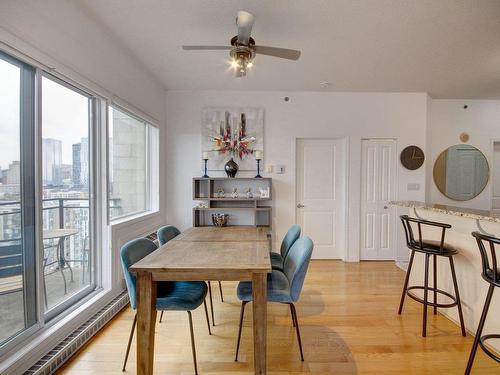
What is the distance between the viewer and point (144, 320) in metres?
1.58

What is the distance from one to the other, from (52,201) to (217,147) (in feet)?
8.11

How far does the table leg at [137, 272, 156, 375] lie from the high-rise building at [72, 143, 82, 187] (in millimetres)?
1248

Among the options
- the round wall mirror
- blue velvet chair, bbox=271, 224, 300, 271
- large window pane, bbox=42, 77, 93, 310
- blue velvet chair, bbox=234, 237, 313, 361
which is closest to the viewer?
blue velvet chair, bbox=234, 237, 313, 361

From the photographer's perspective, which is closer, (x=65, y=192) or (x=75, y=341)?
(x=75, y=341)

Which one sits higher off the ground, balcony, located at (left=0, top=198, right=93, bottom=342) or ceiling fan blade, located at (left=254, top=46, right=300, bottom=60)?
ceiling fan blade, located at (left=254, top=46, right=300, bottom=60)

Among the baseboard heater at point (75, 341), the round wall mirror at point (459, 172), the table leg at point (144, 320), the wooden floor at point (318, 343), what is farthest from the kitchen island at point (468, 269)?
the baseboard heater at point (75, 341)

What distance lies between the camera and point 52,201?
204 centimetres

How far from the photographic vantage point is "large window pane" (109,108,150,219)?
292 cm

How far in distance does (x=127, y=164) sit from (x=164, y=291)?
188cm

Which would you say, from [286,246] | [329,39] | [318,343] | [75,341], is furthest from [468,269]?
[75,341]

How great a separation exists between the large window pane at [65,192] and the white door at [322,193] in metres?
2.96

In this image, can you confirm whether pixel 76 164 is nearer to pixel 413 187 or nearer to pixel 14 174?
pixel 14 174

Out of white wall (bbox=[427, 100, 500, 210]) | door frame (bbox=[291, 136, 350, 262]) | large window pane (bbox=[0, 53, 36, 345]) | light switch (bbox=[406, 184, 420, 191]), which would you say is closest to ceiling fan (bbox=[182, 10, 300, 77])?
large window pane (bbox=[0, 53, 36, 345])

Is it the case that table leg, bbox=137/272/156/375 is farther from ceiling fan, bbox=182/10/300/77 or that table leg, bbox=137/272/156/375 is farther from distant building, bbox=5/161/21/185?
ceiling fan, bbox=182/10/300/77
